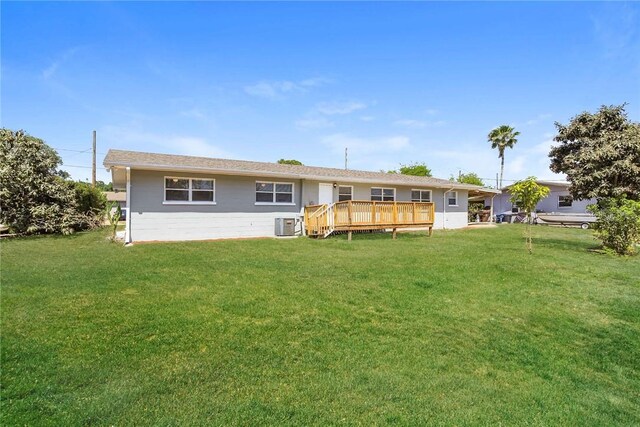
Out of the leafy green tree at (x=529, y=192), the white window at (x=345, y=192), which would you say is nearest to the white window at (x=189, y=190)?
the white window at (x=345, y=192)

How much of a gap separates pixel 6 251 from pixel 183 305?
28.6 feet

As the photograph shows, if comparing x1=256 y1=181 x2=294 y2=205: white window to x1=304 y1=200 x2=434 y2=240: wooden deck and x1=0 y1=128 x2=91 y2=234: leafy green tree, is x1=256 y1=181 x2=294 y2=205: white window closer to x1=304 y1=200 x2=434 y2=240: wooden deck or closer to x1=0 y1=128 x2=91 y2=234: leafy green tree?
x1=304 y1=200 x2=434 y2=240: wooden deck

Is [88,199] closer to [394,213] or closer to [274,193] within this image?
[274,193]

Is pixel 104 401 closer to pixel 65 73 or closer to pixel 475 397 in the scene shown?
pixel 475 397

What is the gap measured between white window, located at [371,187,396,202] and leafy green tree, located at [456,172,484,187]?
33.9m

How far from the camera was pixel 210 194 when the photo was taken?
13.7m

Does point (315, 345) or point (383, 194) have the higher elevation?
point (383, 194)

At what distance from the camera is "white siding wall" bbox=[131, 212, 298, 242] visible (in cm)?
1239

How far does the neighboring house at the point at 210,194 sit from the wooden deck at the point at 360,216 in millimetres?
1345

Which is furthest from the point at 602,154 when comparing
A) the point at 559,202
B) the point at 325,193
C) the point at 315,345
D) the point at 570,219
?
the point at 559,202

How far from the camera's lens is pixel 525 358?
4.05 metres

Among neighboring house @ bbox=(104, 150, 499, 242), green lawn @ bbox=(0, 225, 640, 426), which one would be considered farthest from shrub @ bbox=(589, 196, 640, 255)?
neighboring house @ bbox=(104, 150, 499, 242)

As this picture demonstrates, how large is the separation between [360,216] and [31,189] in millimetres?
14416

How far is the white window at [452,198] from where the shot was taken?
850 inches
